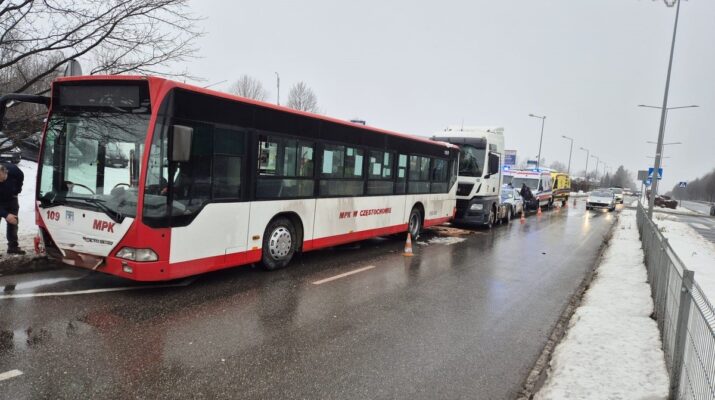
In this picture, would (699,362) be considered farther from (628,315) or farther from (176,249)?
(176,249)

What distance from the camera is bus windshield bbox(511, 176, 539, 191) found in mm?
32031

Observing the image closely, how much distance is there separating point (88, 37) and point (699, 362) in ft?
34.6

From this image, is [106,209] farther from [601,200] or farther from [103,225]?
[601,200]

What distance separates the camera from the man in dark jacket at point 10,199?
8.02 meters

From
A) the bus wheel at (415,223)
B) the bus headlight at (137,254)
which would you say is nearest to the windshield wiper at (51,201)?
the bus headlight at (137,254)

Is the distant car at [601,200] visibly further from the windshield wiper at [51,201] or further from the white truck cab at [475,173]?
the windshield wiper at [51,201]

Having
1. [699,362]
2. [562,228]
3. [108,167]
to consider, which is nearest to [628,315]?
[699,362]

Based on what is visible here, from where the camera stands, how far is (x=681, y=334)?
13.2ft

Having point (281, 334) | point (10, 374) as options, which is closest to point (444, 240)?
point (281, 334)

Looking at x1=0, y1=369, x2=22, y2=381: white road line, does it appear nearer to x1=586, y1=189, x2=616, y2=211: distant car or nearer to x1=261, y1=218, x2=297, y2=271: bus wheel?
x1=261, y1=218, x2=297, y2=271: bus wheel

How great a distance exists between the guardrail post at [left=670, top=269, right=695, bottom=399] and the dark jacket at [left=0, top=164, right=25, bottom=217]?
32.4 ft

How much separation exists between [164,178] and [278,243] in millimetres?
2860

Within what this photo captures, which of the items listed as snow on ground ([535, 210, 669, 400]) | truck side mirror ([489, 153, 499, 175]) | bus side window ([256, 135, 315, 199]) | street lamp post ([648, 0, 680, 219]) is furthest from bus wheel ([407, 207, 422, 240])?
street lamp post ([648, 0, 680, 219])

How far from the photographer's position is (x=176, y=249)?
658cm
